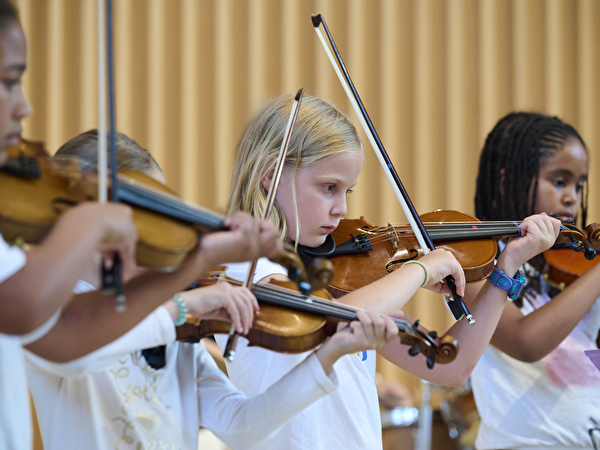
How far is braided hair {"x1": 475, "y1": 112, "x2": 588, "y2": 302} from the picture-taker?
140 centimetres

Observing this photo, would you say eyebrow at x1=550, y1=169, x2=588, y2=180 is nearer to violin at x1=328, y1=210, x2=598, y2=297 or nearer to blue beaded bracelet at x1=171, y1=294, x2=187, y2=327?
violin at x1=328, y1=210, x2=598, y2=297

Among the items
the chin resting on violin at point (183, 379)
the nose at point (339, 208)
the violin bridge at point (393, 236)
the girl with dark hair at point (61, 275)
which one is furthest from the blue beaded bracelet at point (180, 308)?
the violin bridge at point (393, 236)

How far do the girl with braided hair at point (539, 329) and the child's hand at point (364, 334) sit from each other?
57 centimetres

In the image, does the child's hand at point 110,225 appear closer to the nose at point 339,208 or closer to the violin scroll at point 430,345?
the violin scroll at point 430,345

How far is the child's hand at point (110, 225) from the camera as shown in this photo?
19.8 inches

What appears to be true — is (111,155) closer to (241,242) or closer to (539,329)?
(241,242)

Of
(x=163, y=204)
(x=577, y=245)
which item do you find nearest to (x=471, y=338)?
(x=577, y=245)

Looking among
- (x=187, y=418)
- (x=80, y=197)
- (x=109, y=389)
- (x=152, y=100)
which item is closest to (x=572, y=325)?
(x=187, y=418)

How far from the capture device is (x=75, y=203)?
561 mm

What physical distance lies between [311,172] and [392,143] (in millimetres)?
1311

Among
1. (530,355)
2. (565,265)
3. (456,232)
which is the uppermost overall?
(456,232)

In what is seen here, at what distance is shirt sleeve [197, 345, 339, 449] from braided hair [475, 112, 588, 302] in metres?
0.77

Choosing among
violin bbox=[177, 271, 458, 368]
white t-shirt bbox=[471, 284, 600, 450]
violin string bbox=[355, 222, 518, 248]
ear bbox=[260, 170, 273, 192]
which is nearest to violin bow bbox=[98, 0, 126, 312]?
violin bbox=[177, 271, 458, 368]

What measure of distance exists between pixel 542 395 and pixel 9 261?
1.10m
